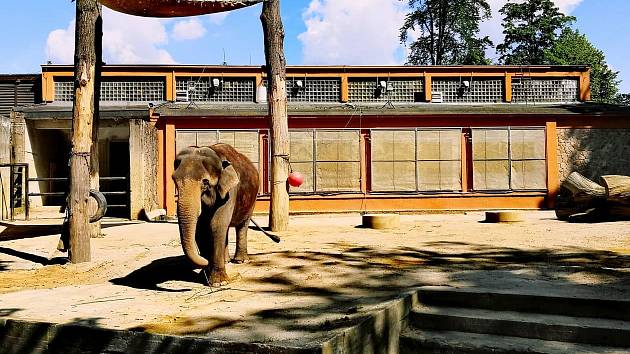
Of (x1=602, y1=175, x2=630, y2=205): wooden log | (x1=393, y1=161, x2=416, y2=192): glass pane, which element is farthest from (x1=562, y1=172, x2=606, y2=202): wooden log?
(x1=393, y1=161, x2=416, y2=192): glass pane

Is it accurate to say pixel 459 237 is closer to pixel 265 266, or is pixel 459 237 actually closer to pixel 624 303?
pixel 265 266

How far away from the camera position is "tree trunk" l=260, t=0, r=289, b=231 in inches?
483

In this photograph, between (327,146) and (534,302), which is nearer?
(534,302)

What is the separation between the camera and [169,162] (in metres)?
17.6

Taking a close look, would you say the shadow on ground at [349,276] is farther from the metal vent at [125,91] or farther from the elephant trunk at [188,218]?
the metal vent at [125,91]

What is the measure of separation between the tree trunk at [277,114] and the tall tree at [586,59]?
114 feet

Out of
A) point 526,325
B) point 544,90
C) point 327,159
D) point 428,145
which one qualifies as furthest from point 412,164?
point 526,325

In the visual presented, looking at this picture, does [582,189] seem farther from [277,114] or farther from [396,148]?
[277,114]

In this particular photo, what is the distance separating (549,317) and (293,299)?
7.91 ft

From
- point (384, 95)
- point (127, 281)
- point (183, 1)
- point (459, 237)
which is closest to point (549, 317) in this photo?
point (183, 1)

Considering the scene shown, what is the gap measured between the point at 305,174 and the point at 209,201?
39.0ft

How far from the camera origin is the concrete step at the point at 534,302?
16.1ft

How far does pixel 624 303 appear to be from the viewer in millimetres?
4887

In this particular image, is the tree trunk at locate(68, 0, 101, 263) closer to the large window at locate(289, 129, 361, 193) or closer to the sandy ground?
the sandy ground
